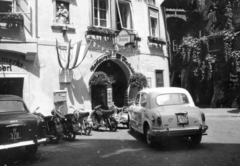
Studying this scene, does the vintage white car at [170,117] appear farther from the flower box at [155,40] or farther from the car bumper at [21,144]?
the flower box at [155,40]

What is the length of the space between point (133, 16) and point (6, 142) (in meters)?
10.9

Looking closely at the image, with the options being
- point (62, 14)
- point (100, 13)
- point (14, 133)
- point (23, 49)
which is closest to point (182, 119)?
point (14, 133)

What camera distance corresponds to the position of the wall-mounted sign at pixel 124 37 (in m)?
12.5

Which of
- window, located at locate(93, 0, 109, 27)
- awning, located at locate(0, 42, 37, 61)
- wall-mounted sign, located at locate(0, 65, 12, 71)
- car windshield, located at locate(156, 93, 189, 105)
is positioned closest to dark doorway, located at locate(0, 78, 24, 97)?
wall-mounted sign, located at locate(0, 65, 12, 71)

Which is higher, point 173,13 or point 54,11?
point 173,13

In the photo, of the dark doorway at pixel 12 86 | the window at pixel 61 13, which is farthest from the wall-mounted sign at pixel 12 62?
the window at pixel 61 13

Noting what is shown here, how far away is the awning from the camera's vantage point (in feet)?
Answer: 31.2

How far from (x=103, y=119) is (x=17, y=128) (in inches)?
192

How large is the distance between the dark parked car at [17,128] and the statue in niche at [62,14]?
599 cm

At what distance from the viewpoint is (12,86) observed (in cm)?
1043

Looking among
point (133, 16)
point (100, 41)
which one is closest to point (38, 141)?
point (100, 41)

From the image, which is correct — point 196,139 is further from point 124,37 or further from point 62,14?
point 62,14

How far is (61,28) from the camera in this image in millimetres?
11172

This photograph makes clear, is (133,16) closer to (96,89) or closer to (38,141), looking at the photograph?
(96,89)
